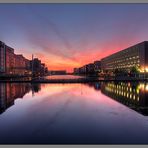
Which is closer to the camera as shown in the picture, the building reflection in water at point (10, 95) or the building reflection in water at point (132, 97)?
the building reflection in water at point (132, 97)

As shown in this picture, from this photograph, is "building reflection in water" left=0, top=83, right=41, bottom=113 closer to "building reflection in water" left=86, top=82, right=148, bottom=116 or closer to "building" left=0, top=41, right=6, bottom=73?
"building reflection in water" left=86, top=82, right=148, bottom=116

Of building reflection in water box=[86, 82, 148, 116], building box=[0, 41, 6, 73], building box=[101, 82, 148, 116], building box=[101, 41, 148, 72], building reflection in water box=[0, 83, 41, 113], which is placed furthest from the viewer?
building box=[0, 41, 6, 73]

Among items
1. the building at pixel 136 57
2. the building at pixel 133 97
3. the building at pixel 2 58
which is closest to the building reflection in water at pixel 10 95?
the building at pixel 133 97

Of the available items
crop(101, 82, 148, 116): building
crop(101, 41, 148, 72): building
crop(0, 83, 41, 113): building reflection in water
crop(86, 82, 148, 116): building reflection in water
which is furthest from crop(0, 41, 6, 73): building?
crop(101, 82, 148, 116): building

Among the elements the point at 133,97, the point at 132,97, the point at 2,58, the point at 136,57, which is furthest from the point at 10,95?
the point at 2,58

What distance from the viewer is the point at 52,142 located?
12.1 metres

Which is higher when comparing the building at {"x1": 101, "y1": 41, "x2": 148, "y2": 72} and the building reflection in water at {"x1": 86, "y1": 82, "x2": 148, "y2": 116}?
the building at {"x1": 101, "y1": 41, "x2": 148, "y2": 72}

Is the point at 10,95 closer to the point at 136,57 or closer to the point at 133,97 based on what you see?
the point at 133,97

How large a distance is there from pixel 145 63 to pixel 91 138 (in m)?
131

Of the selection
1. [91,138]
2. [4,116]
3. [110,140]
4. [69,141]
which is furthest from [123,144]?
[4,116]

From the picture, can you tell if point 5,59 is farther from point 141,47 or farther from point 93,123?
point 93,123

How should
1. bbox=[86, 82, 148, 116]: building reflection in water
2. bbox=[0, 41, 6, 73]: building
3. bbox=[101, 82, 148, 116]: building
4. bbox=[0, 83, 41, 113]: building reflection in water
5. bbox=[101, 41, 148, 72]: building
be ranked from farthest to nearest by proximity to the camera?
1. bbox=[0, 41, 6, 73]: building
2. bbox=[101, 41, 148, 72]: building
3. bbox=[0, 83, 41, 113]: building reflection in water
4. bbox=[86, 82, 148, 116]: building reflection in water
5. bbox=[101, 82, 148, 116]: building

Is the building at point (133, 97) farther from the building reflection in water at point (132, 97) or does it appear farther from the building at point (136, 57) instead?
the building at point (136, 57)

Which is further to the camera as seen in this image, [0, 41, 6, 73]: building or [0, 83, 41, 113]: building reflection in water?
[0, 41, 6, 73]: building
